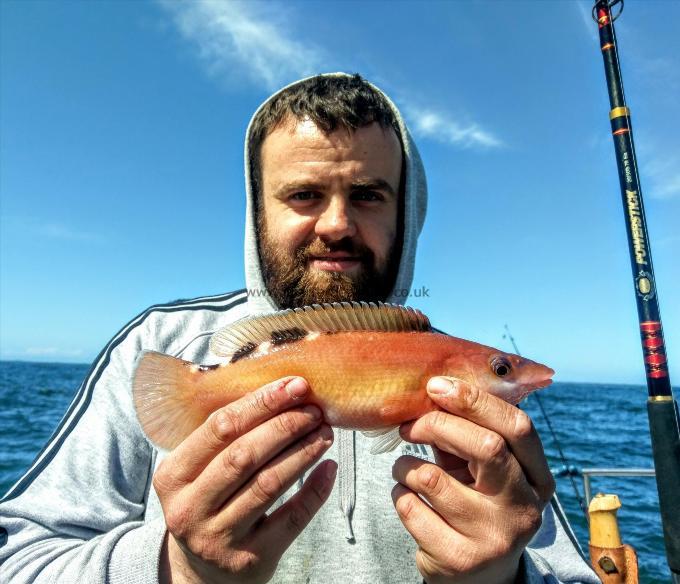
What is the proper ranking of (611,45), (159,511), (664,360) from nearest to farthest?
(159,511) < (664,360) < (611,45)

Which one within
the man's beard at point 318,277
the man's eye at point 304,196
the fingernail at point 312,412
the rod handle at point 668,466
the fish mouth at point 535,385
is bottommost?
the rod handle at point 668,466

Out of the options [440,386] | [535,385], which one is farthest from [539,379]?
[440,386]

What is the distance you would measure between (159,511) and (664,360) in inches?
150

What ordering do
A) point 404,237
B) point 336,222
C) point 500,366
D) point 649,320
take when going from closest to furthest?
point 500,366
point 336,222
point 404,237
point 649,320

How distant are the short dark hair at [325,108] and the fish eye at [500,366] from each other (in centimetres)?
180

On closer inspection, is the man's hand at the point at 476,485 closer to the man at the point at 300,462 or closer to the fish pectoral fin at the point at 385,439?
the man at the point at 300,462

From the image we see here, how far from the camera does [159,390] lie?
2086 millimetres

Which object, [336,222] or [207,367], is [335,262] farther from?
[207,367]

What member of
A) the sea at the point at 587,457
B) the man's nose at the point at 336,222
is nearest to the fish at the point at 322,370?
the man's nose at the point at 336,222

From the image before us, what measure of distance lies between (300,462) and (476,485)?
0.66m

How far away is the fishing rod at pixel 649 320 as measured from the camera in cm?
380

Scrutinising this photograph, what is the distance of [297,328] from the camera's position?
7.04 ft

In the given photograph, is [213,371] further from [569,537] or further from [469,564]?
[569,537]

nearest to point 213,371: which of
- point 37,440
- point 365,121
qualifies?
point 365,121
